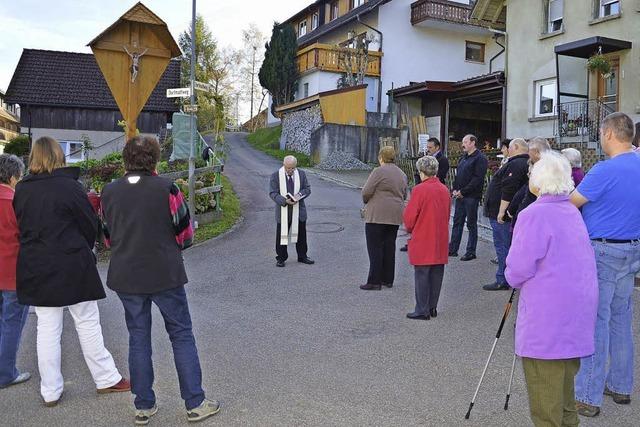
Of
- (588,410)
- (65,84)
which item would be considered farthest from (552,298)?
(65,84)

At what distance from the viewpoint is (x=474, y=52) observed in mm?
35312

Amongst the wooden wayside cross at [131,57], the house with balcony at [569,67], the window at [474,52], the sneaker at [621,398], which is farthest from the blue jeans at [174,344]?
the window at [474,52]

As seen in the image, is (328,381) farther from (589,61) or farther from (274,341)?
(589,61)

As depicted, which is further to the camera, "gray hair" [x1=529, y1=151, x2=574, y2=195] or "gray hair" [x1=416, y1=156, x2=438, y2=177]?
"gray hair" [x1=416, y1=156, x2=438, y2=177]

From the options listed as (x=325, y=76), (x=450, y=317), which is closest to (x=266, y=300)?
(x=450, y=317)

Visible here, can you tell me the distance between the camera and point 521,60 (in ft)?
77.0

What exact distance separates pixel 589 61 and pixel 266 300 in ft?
51.1

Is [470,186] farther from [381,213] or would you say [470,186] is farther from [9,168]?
[9,168]

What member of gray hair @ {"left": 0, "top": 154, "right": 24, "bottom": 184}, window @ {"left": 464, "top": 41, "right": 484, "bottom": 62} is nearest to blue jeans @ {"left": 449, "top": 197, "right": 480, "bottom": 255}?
gray hair @ {"left": 0, "top": 154, "right": 24, "bottom": 184}

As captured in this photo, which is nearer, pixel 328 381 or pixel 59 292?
pixel 59 292

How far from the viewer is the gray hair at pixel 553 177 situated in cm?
365

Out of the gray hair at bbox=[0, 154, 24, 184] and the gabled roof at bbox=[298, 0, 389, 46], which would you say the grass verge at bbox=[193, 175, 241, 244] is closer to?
the gray hair at bbox=[0, 154, 24, 184]

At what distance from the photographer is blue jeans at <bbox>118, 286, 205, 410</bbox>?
168 inches

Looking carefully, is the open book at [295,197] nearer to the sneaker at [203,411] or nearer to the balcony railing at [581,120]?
the sneaker at [203,411]
